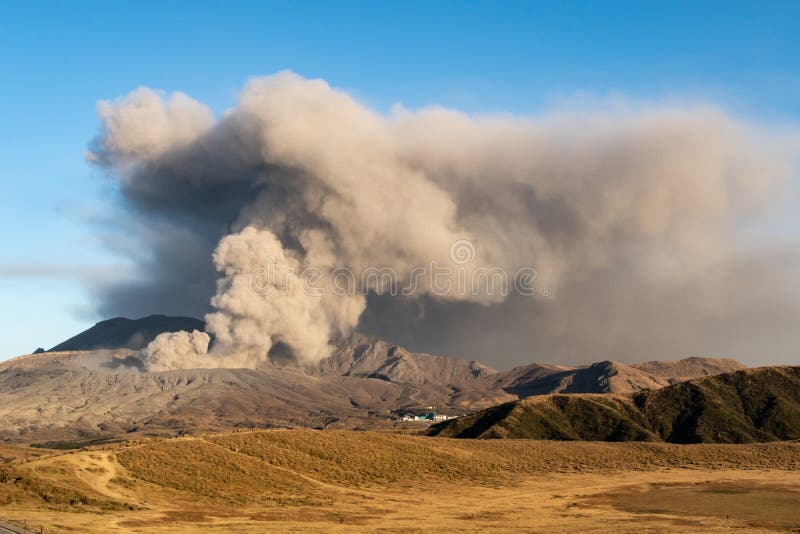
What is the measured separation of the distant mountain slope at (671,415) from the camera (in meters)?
158

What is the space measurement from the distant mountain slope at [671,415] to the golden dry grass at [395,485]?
2992 centimetres

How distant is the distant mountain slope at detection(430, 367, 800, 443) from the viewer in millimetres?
157625

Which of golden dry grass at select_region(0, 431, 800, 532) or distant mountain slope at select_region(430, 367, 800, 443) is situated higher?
distant mountain slope at select_region(430, 367, 800, 443)

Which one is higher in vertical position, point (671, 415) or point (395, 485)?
point (671, 415)

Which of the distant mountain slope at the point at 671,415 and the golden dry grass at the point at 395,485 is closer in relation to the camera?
the golden dry grass at the point at 395,485

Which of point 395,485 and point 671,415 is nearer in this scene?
point 395,485

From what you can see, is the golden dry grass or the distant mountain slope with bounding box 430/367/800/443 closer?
the golden dry grass

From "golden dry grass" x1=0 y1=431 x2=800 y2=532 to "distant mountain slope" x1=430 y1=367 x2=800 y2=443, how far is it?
2992cm

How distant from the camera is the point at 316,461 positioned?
100688mm

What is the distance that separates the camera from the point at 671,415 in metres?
170

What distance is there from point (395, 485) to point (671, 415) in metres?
98.2

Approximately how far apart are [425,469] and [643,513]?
38.8m

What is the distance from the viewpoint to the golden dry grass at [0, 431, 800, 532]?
6288 centimetres

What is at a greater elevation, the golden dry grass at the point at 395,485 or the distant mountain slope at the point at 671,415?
the distant mountain slope at the point at 671,415
